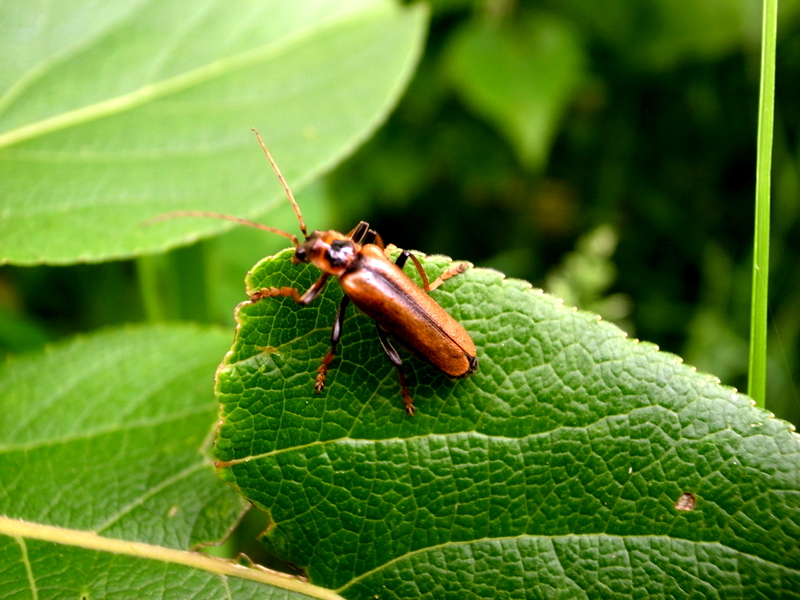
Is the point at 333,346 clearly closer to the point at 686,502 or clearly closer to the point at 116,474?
the point at 116,474

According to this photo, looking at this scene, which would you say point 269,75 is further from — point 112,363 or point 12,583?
point 12,583

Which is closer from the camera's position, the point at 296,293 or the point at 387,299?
the point at 296,293

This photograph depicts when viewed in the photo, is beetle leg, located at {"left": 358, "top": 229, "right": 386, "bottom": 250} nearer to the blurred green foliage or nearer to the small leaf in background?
the blurred green foliage

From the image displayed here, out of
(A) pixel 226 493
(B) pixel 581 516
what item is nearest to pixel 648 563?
(B) pixel 581 516

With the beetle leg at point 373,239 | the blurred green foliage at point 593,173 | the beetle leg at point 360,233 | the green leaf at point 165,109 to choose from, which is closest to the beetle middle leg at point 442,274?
the beetle leg at point 373,239

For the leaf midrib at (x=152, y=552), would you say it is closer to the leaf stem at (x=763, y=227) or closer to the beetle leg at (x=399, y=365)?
the beetle leg at (x=399, y=365)

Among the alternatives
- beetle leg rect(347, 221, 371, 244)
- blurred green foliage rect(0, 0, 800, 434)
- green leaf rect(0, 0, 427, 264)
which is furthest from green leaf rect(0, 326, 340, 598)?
blurred green foliage rect(0, 0, 800, 434)

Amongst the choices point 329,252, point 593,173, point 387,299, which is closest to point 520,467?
point 387,299

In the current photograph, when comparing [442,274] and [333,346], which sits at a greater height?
[442,274]
